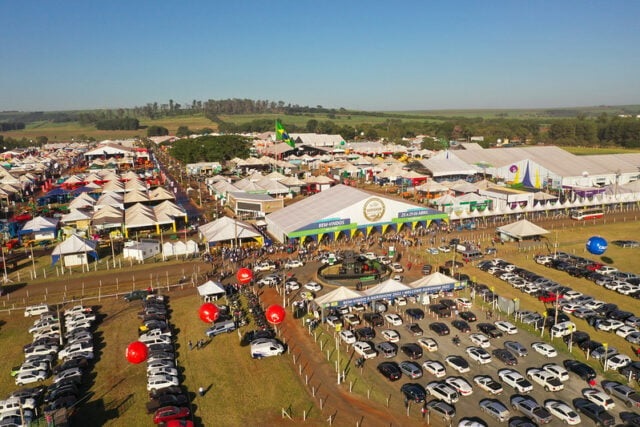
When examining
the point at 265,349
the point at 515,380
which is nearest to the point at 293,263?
the point at 265,349

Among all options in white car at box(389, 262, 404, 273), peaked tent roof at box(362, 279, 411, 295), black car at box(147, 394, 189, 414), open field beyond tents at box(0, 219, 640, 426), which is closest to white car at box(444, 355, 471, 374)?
open field beyond tents at box(0, 219, 640, 426)

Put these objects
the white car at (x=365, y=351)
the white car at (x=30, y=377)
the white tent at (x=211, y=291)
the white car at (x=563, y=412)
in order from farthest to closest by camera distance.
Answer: the white tent at (x=211, y=291) → the white car at (x=365, y=351) → the white car at (x=30, y=377) → the white car at (x=563, y=412)

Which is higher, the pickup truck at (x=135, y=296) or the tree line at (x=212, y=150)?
the tree line at (x=212, y=150)

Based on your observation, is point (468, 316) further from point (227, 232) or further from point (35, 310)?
point (35, 310)

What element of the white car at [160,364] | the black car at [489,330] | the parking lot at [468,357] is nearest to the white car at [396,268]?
the parking lot at [468,357]

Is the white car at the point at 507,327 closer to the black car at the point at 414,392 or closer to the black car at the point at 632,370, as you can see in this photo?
the black car at the point at 632,370

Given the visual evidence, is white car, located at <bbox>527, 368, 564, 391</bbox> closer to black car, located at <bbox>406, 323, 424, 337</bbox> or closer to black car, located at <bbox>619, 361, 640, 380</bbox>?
black car, located at <bbox>619, 361, 640, 380</bbox>
